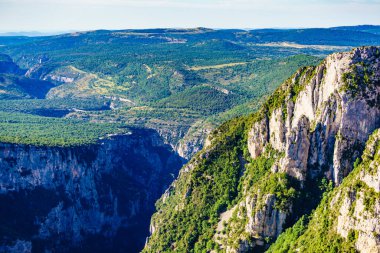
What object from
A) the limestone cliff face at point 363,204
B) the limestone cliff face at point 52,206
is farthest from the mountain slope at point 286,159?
the limestone cliff face at point 52,206

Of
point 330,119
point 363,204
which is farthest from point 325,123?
point 363,204

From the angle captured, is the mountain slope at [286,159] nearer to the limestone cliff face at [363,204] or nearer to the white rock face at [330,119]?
the white rock face at [330,119]

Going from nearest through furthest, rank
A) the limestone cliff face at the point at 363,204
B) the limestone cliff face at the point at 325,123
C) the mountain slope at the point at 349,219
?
the limestone cliff face at the point at 363,204 → the mountain slope at the point at 349,219 → the limestone cliff face at the point at 325,123

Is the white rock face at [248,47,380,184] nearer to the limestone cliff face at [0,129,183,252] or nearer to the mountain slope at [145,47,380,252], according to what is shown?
the mountain slope at [145,47,380,252]

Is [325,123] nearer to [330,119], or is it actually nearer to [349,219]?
[330,119]

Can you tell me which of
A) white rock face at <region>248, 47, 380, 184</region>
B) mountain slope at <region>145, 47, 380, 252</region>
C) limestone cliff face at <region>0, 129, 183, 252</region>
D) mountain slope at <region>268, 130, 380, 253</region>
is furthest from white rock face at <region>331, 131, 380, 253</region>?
limestone cliff face at <region>0, 129, 183, 252</region>
